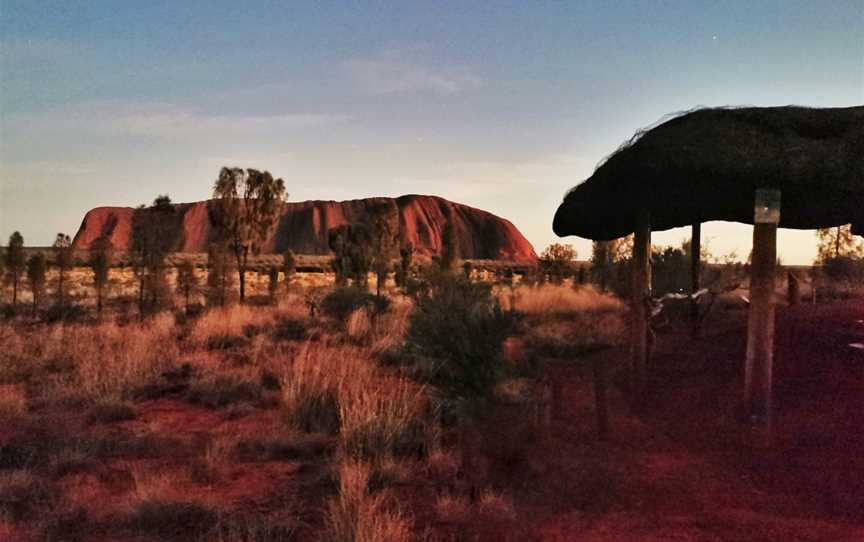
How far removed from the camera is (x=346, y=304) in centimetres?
2000

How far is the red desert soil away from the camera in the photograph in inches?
191

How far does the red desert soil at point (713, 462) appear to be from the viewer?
486cm

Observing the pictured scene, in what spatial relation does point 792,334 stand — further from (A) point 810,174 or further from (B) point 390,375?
(B) point 390,375

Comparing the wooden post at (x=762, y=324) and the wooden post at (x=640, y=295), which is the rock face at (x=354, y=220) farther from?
the wooden post at (x=762, y=324)

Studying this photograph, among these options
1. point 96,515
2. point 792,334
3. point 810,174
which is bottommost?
point 96,515

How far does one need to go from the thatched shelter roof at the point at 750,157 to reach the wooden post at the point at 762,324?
61cm

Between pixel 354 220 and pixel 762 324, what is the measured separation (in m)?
116

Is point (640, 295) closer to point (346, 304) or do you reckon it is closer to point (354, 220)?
point (346, 304)

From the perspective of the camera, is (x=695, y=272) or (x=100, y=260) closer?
(x=695, y=272)

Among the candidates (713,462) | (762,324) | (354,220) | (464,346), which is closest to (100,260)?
(464,346)

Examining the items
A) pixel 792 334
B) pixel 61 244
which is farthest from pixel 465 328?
pixel 61 244

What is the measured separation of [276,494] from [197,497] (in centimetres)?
63

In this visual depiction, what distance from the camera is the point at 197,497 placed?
5.46 meters

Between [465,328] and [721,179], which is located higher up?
[721,179]
